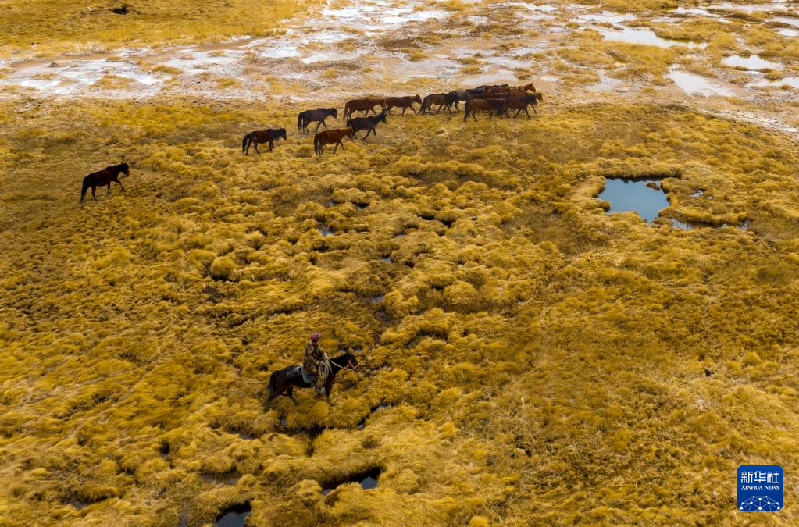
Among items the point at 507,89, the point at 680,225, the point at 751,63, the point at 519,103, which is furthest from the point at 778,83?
the point at 680,225

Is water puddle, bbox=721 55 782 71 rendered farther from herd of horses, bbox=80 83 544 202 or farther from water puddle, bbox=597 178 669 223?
water puddle, bbox=597 178 669 223

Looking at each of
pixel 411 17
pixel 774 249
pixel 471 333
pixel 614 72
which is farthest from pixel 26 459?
pixel 411 17

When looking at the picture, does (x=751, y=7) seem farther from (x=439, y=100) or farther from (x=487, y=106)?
(x=439, y=100)

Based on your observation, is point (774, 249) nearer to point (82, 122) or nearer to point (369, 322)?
point (369, 322)

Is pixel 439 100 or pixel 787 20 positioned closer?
pixel 439 100

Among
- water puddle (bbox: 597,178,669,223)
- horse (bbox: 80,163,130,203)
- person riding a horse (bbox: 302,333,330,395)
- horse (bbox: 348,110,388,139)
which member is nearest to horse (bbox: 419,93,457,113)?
horse (bbox: 348,110,388,139)

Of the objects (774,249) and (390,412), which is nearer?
(390,412)

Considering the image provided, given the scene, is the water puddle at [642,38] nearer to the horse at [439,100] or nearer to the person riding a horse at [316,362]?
the horse at [439,100]
